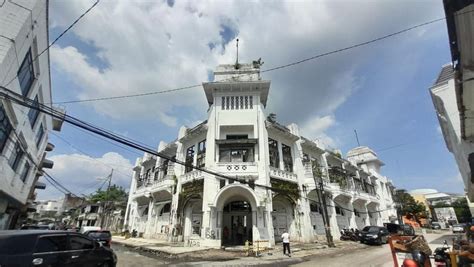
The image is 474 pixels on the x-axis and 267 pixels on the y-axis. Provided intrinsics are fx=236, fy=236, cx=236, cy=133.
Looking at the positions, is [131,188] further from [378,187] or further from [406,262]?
[378,187]

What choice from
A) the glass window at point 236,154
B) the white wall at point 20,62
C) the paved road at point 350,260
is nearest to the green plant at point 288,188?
the glass window at point 236,154

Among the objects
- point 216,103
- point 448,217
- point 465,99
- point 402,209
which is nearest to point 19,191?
point 216,103

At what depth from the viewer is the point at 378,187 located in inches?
1638

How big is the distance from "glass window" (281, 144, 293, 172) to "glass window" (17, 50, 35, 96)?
20415mm

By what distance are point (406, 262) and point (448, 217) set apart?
75804 mm

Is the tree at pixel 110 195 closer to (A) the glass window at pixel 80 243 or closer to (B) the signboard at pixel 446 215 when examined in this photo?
(A) the glass window at pixel 80 243

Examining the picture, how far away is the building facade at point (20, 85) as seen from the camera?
11062mm

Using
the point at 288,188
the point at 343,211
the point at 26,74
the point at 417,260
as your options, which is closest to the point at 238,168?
the point at 288,188

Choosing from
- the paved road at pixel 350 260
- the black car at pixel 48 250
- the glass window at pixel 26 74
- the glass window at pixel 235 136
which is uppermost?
the glass window at pixel 26 74

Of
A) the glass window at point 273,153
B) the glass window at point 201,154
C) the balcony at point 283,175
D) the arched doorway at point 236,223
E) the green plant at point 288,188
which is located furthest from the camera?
the glass window at point 273,153

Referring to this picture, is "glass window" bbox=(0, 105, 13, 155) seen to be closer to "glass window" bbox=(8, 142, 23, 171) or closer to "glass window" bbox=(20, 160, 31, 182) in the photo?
"glass window" bbox=(8, 142, 23, 171)

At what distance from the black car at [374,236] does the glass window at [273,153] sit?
10358 mm

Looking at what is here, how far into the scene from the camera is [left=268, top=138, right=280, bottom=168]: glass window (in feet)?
73.0

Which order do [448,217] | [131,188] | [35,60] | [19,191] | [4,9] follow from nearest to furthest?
[4,9] → [35,60] → [19,191] → [131,188] → [448,217]
